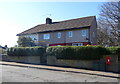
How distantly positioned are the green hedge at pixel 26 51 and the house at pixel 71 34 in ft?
34.1

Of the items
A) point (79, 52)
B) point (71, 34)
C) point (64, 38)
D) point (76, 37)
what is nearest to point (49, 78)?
point (79, 52)

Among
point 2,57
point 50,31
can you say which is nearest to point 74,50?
point 2,57

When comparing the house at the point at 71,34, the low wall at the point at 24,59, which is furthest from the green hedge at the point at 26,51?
the house at the point at 71,34

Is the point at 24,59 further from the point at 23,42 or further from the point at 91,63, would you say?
the point at 91,63

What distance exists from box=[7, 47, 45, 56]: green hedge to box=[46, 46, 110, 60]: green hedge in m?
1.64

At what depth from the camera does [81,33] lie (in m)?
27.5

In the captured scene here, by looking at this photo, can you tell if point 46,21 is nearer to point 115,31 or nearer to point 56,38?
point 56,38

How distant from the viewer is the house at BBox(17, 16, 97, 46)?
89.2ft

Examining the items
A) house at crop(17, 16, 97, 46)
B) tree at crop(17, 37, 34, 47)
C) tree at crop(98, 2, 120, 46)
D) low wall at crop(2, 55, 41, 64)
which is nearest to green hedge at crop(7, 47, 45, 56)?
low wall at crop(2, 55, 41, 64)

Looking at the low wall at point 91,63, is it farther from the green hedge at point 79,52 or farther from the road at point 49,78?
the road at point 49,78

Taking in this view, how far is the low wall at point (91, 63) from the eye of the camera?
43.5 ft

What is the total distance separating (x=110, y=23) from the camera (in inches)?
1262

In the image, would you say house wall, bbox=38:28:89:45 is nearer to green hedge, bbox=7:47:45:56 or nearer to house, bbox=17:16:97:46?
house, bbox=17:16:97:46

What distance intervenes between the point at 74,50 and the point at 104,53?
3260mm
